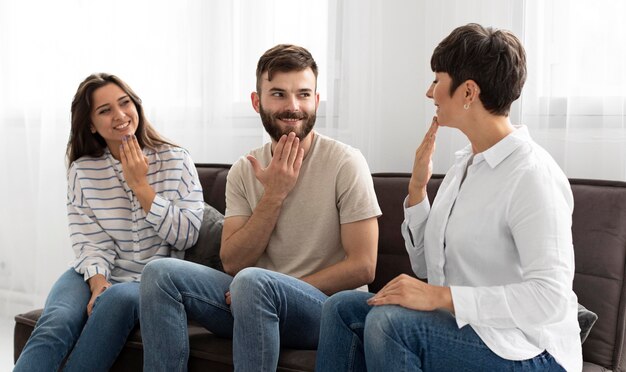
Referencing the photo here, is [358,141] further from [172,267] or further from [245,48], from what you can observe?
[172,267]

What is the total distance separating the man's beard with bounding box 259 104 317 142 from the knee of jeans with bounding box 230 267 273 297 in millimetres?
466

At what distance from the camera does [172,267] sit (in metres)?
2.01

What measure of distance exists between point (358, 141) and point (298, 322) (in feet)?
3.39

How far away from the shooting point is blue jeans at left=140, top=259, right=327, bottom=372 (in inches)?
72.9

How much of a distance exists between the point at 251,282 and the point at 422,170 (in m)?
0.50

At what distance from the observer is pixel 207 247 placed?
249cm

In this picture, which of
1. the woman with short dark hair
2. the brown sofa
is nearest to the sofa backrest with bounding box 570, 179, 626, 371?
the brown sofa

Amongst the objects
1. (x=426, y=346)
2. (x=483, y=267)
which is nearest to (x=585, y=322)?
(x=483, y=267)

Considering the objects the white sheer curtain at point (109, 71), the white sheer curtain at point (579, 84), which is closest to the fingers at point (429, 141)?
the white sheer curtain at point (579, 84)

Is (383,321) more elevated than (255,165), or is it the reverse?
(255,165)

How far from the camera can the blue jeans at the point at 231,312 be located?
1852mm

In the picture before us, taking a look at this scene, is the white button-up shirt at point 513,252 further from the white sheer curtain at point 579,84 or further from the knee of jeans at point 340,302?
the white sheer curtain at point 579,84

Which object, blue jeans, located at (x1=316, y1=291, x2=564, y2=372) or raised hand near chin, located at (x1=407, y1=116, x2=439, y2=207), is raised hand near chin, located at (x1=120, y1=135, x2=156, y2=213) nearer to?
raised hand near chin, located at (x1=407, y1=116, x2=439, y2=207)

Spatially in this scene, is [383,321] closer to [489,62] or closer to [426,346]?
[426,346]
